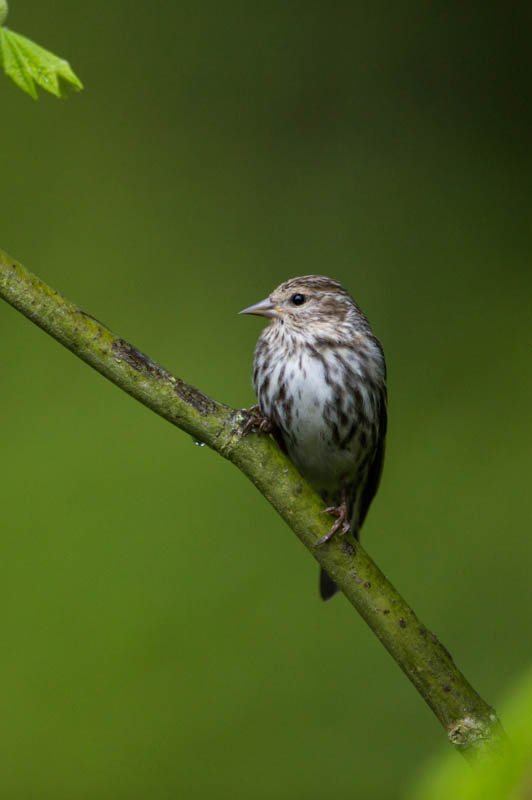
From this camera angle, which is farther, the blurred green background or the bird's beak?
the blurred green background

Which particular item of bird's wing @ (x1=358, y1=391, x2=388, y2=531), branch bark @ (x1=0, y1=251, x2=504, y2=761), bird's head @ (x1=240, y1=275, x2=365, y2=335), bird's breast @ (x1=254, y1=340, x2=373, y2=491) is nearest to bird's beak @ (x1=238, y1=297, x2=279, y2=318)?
bird's head @ (x1=240, y1=275, x2=365, y2=335)

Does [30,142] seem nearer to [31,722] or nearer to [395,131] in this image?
[395,131]

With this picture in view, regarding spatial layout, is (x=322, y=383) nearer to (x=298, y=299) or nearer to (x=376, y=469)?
(x=298, y=299)

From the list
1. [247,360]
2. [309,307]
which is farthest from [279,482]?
[247,360]

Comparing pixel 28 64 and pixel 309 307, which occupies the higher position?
pixel 309 307

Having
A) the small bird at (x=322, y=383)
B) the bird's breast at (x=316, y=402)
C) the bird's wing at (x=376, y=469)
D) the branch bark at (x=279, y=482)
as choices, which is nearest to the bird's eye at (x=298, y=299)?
the small bird at (x=322, y=383)

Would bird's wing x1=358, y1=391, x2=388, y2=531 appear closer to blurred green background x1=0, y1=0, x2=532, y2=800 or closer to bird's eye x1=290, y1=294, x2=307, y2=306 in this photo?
bird's eye x1=290, y1=294, x2=307, y2=306

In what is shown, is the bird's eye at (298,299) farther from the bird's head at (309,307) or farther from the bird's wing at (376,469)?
the bird's wing at (376,469)
